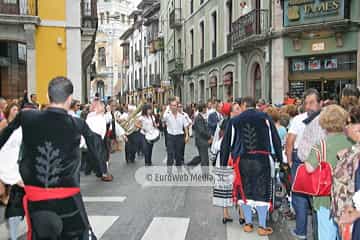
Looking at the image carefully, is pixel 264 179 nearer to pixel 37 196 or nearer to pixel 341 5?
pixel 37 196

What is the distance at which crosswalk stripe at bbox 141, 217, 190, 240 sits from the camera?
6250 mm

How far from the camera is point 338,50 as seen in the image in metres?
17.2

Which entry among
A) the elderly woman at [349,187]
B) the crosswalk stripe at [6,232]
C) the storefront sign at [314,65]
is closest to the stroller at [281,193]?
the elderly woman at [349,187]

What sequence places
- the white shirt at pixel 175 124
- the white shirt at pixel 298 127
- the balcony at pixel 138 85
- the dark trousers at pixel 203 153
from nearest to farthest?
the white shirt at pixel 298 127
the dark trousers at pixel 203 153
the white shirt at pixel 175 124
the balcony at pixel 138 85

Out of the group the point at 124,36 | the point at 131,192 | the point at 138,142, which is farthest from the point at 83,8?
the point at 124,36

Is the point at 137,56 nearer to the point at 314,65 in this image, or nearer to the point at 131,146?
the point at 314,65

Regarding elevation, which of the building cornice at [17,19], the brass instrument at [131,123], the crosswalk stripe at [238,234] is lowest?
the crosswalk stripe at [238,234]

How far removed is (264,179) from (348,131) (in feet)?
7.46

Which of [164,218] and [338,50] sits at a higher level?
[338,50]

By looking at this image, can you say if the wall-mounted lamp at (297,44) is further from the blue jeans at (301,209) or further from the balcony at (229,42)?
the blue jeans at (301,209)

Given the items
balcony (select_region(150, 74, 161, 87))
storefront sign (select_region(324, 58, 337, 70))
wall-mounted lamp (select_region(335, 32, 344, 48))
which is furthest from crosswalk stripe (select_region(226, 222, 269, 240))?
balcony (select_region(150, 74, 161, 87))

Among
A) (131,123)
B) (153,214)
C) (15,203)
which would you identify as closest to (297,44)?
(131,123)

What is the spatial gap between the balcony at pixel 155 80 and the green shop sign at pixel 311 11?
36887 millimetres

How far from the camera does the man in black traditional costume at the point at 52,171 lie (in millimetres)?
3578
